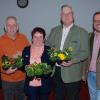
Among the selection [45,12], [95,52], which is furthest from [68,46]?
[45,12]

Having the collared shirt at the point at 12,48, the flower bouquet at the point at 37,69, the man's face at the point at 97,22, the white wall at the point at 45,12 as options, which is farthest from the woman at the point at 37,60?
the white wall at the point at 45,12

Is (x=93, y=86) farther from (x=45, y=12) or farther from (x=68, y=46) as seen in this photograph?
(x=45, y=12)

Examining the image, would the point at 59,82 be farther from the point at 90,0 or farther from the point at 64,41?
the point at 90,0

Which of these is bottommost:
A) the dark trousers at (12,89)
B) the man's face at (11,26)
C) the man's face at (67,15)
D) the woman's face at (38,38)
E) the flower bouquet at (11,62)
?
the dark trousers at (12,89)

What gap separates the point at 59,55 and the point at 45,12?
206 centimetres

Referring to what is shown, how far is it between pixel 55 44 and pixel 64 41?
0.13 metres

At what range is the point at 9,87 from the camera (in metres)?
3.42

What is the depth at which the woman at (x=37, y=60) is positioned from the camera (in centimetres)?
311

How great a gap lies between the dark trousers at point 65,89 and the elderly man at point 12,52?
447mm

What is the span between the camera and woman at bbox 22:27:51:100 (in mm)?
3113

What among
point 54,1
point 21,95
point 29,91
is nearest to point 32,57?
point 29,91

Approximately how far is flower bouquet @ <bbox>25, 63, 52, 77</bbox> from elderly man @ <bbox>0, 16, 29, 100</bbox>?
37 centimetres

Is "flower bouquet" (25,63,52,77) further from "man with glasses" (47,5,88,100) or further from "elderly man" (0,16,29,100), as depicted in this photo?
"elderly man" (0,16,29,100)

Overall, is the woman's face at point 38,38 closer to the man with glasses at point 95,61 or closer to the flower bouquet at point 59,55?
the flower bouquet at point 59,55
